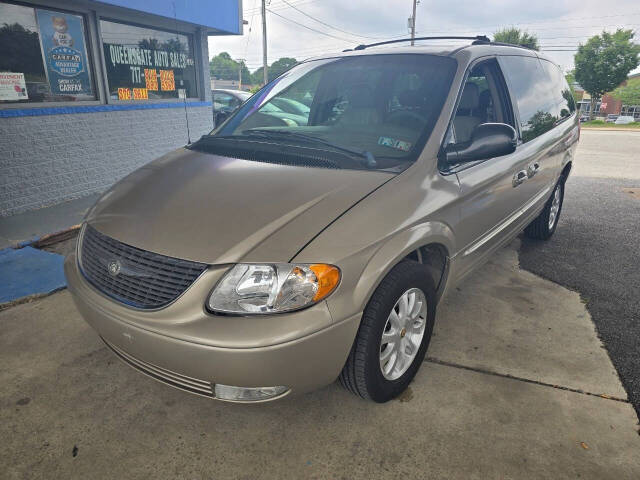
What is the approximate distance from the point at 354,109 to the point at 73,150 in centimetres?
444

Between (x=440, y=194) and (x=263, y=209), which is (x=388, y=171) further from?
(x=263, y=209)

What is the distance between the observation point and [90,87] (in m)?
5.96

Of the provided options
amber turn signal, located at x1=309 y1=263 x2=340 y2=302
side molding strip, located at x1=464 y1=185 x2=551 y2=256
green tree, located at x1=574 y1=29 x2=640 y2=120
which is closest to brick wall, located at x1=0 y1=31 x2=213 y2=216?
amber turn signal, located at x1=309 y1=263 x2=340 y2=302

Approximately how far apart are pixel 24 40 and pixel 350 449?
5.55 meters

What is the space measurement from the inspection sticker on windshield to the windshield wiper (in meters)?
0.14

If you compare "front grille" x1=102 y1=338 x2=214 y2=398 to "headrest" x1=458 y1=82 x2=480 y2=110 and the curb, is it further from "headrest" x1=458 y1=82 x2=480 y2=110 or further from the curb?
the curb

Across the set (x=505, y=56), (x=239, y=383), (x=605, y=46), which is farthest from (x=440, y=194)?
(x=605, y=46)

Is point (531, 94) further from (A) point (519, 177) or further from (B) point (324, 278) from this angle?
(B) point (324, 278)

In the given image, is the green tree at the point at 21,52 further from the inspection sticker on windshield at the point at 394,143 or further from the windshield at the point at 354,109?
the inspection sticker on windshield at the point at 394,143

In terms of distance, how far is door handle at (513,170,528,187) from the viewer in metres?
3.23

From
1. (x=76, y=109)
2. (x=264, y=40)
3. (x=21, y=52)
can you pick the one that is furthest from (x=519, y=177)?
(x=264, y=40)

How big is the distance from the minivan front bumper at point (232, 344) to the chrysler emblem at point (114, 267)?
0.15 metres

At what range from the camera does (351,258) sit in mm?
1880

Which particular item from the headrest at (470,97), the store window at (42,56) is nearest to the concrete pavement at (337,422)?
the headrest at (470,97)
